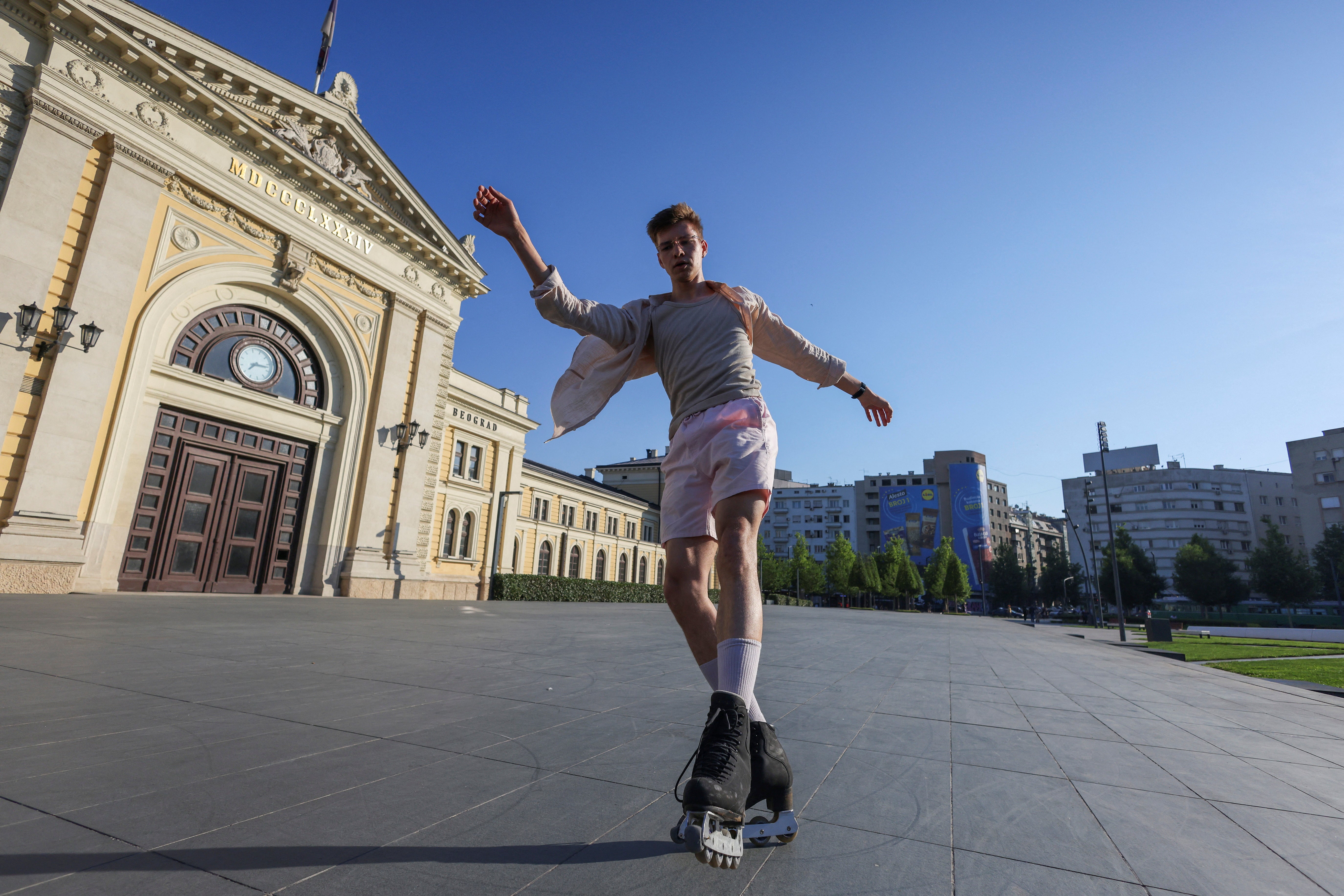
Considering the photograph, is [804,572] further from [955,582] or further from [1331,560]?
[1331,560]

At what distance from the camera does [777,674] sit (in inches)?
186

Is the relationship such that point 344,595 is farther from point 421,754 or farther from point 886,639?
point 421,754

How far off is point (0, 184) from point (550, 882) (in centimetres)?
1559

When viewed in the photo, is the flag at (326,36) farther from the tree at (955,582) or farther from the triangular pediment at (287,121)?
the tree at (955,582)

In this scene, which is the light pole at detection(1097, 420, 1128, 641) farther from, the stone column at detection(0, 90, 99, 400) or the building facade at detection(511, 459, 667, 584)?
the stone column at detection(0, 90, 99, 400)

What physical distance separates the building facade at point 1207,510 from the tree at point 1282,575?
27.1 metres

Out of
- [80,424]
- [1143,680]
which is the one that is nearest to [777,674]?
[1143,680]

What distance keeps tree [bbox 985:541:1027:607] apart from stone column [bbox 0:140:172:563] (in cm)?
8515

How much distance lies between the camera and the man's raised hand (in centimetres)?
213

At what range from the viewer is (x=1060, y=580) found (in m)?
74.4

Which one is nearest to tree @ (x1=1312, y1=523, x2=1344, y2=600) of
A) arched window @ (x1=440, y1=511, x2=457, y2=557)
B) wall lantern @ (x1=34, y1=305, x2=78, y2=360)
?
arched window @ (x1=440, y1=511, x2=457, y2=557)

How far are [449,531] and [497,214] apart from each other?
89.6 ft

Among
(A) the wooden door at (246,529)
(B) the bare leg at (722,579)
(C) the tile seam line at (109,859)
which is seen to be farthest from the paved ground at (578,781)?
(A) the wooden door at (246,529)

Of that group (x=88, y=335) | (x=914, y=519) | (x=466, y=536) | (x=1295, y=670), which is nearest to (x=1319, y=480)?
(x=914, y=519)
